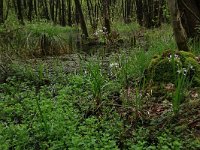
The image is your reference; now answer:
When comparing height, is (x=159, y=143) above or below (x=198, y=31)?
below

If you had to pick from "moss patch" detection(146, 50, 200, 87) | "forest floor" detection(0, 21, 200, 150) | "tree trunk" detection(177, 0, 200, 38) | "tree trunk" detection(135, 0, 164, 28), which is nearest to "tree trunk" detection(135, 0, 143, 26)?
"tree trunk" detection(135, 0, 164, 28)

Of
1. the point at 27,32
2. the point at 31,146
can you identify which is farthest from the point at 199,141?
the point at 27,32

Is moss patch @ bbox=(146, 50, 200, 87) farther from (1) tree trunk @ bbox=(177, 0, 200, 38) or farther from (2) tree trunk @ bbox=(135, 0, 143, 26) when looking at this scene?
(2) tree trunk @ bbox=(135, 0, 143, 26)

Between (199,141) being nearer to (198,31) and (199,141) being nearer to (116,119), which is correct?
(116,119)

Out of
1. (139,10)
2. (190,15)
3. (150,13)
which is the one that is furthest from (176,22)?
(139,10)

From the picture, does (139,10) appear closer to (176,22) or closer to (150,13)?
(150,13)

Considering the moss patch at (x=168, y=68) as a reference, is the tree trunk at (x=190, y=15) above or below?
above

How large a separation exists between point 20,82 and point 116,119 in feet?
10.3

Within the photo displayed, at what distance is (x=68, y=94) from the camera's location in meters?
6.10

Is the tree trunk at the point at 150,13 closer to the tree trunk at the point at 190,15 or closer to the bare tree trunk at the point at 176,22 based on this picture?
the tree trunk at the point at 190,15

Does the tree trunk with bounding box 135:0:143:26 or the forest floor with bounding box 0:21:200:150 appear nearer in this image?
the forest floor with bounding box 0:21:200:150

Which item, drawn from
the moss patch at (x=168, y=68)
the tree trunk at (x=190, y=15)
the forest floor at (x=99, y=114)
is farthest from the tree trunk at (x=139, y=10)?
the moss patch at (x=168, y=68)

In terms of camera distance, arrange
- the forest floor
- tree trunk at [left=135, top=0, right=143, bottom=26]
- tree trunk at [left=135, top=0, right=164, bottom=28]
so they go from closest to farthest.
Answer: the forest floor < tree trunk at [left=135, top=0, right=164, bottom=28] < tree trunk at [left=135, top=0, right=143, bottom=26]

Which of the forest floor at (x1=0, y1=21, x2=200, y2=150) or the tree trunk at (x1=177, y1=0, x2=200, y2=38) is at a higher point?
the tree trunk at (x1=177, y1=0, x2=200, y2=38)
